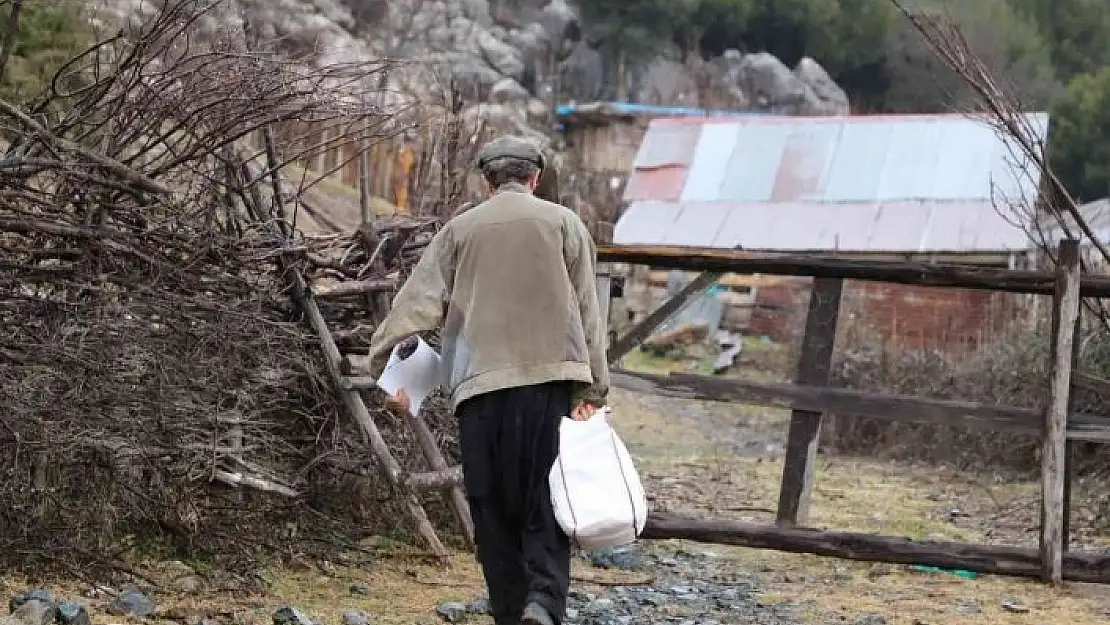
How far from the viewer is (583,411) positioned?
493 centimetres

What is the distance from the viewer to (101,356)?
5.56 m

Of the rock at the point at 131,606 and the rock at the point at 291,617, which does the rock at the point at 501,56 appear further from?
the rock at the point at 131,606

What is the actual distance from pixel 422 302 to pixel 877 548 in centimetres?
332

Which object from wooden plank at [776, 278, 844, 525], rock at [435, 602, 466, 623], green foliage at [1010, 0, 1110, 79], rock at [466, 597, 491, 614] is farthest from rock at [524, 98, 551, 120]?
rock at [435, 602, 466, 623]

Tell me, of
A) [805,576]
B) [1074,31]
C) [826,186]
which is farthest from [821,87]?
[805,576]

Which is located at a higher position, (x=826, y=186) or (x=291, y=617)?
(x=826, y=186)

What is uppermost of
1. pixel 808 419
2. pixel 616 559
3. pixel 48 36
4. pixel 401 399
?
pixel 48 36

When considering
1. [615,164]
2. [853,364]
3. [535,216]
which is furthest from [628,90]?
[535,216]

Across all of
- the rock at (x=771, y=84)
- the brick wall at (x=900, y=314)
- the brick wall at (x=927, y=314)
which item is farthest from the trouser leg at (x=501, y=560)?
the rock at (x=771, y=84)

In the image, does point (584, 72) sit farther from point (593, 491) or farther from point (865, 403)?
point (593, 491)

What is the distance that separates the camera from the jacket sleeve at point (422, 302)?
16.1ft

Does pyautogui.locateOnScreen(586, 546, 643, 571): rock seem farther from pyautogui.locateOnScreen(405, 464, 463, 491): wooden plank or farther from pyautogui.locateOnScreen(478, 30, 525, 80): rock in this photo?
pyautogui.locateOnScreen(478, 30, 525, 80): rock

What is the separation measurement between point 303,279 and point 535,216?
6.83ft

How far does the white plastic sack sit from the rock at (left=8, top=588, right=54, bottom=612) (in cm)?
197
